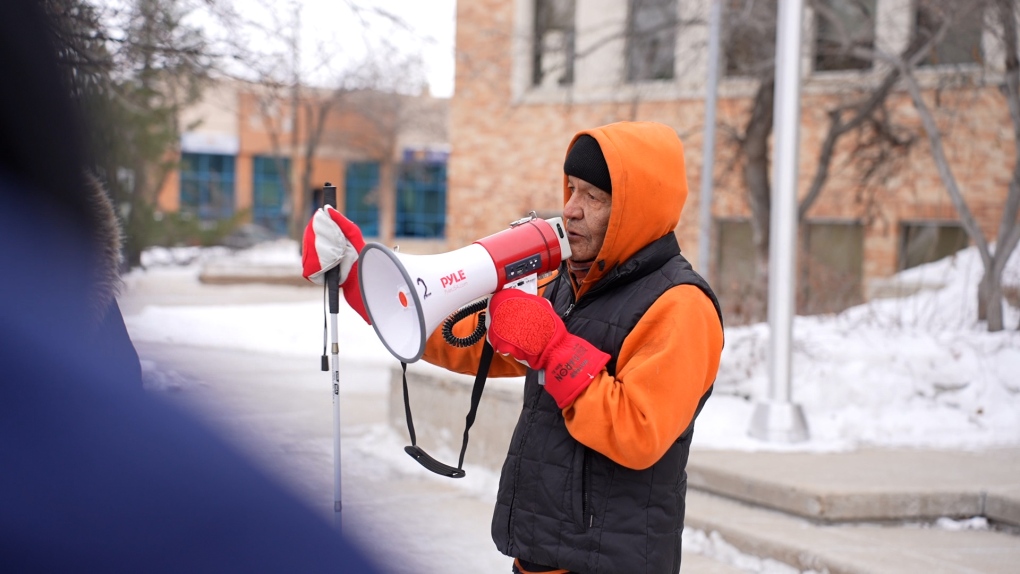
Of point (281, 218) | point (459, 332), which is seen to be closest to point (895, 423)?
point (459, 332)

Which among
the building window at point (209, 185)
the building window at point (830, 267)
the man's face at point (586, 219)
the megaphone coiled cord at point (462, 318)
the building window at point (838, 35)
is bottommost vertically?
the building window at point (830, 267)

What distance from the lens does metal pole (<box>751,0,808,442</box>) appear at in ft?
19.8

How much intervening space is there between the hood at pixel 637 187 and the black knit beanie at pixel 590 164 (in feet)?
0.10

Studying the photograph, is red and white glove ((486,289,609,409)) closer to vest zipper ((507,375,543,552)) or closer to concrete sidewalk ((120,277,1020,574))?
vest zipper ((507,375,543,552))

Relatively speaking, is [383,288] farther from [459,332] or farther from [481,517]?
[481,517]

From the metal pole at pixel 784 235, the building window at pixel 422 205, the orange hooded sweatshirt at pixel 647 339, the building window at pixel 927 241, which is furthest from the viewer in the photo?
the building window at pixel 422 205

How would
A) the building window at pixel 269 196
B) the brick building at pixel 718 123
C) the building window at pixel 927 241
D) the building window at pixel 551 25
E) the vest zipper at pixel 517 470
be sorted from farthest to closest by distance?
the building window at pixel 269 196 → the building window at pixel 551 25 → the building window at pixel 927 241 → the brick building at pixel 718 123 → the vest zipper at pixel 517 470

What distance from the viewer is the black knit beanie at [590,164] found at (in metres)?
2.35

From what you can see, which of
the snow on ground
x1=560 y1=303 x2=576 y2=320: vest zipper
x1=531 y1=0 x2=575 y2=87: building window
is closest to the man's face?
x1=560 y1=303 x2=576 y2=320: vest zipper

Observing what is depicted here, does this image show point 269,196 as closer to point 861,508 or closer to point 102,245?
point 861,508

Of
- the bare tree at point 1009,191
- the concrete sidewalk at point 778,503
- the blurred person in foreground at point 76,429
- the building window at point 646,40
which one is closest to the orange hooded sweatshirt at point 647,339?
the blurred person in foreground at point 76,429

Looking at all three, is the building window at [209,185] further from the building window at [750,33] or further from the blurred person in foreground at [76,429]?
the blurred person in foreground at [76,429]

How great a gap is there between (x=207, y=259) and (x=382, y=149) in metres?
12.5

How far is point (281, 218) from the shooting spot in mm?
43469
